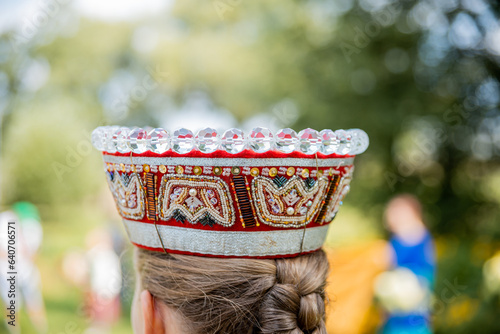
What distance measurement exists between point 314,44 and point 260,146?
327 inches

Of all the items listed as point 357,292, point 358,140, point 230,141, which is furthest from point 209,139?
point 357,292

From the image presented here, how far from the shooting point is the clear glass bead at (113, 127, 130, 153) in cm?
136

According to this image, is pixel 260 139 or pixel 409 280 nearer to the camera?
pixel 260 139

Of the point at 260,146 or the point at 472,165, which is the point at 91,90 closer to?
the point at 472,165

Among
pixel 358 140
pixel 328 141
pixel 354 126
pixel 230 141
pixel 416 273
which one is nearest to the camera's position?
pixel 230 141

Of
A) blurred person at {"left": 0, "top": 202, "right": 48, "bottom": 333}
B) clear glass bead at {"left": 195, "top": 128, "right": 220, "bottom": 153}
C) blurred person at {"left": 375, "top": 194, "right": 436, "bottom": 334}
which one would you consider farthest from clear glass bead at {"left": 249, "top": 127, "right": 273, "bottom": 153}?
blurred person at {"left": 0, "top": 202, "right": 48, "bottom": 333}

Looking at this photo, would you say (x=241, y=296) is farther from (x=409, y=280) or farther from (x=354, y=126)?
(x=354, y=126)

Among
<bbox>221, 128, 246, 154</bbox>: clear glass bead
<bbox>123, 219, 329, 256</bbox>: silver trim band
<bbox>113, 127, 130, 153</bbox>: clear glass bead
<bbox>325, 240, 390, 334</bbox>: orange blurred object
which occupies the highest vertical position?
Answer: <bbox>221, 128, 246, 154</bbox>: clear glass bead

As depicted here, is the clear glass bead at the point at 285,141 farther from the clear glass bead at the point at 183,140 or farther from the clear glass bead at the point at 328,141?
the clear glass bead at the point at 183,140

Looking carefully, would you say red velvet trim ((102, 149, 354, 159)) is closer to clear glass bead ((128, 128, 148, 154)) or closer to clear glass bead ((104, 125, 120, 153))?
clear glass bead ((128, 128, 148, 154))

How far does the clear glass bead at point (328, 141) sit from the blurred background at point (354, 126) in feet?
3.60

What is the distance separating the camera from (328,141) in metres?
1.33

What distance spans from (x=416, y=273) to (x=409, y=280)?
0.11m

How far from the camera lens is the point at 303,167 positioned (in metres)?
1.30
